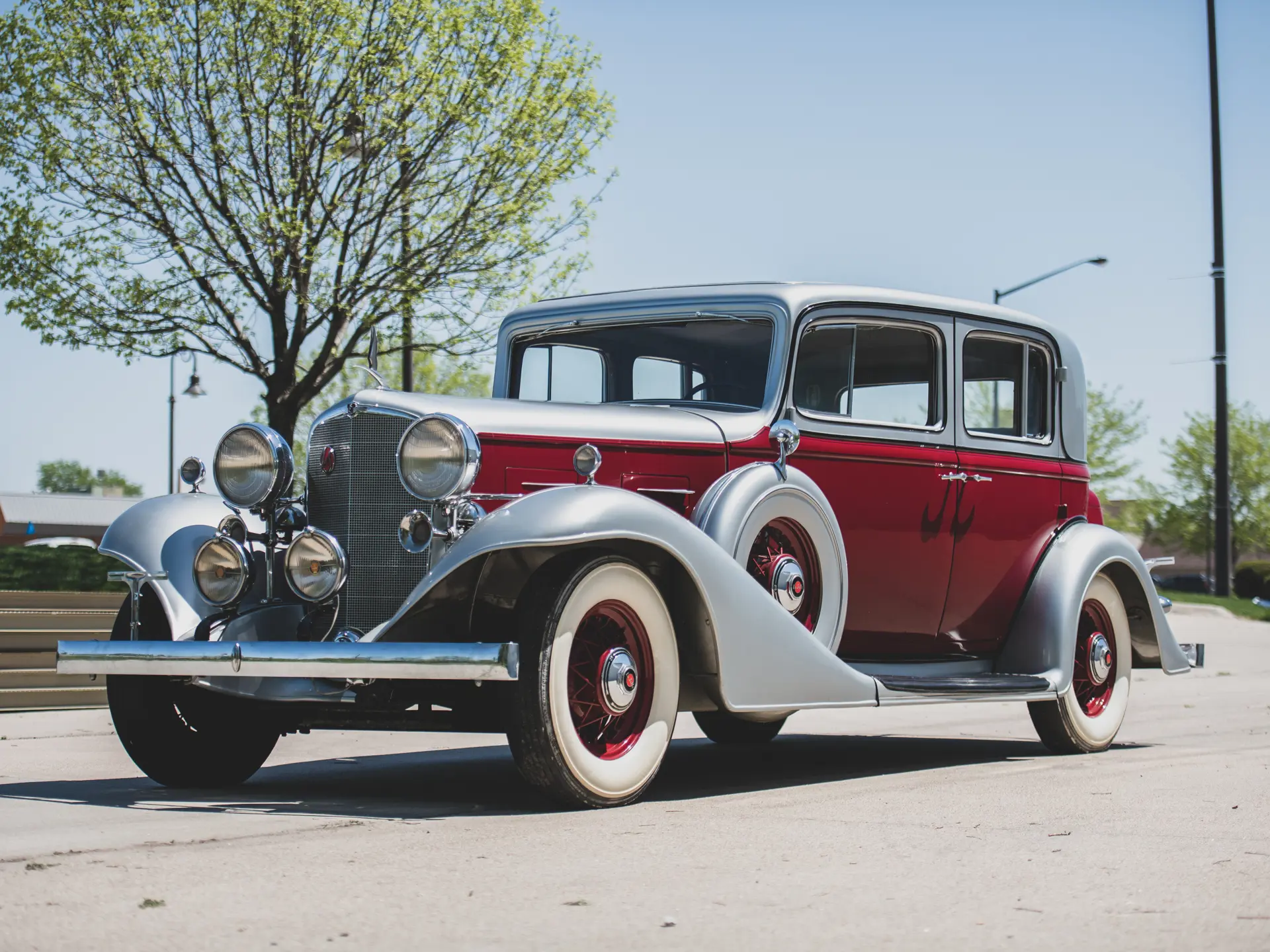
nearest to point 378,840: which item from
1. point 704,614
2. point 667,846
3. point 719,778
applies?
point 667,846

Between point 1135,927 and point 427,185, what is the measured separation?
1682cm

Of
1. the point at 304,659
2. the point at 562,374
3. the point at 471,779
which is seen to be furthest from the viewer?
the point at 562,374

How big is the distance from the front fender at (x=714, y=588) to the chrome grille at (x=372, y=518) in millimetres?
Result: 413

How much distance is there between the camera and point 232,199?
18.6m

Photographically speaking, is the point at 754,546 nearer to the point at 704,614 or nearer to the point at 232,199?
the point at 704,614

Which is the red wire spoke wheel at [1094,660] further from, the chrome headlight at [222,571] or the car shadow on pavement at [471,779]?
the chrome headlight at [222,571]

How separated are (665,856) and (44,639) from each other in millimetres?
7409

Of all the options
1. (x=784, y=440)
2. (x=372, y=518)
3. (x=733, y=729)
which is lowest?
(x=733, y=729)

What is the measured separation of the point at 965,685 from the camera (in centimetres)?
727

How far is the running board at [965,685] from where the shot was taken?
6.98m

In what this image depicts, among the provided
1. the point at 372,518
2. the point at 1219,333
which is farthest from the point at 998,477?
the point at 1219,333

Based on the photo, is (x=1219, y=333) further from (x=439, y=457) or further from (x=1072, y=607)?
(x=439, y=457)

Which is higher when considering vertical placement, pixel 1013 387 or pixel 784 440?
pixel 1013 387

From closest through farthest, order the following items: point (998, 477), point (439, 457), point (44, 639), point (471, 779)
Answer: point (439, 457), point (471, 779), point (998, 477), point (44, 639)
